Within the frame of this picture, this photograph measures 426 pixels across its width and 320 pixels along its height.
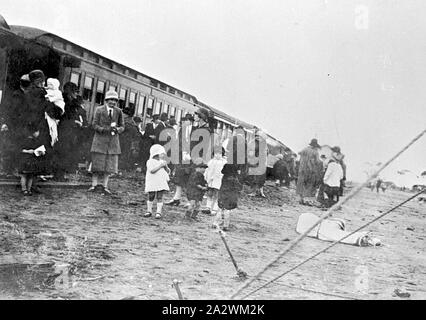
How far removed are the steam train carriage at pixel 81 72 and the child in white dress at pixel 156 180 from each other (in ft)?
8.05

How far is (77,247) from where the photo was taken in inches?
136

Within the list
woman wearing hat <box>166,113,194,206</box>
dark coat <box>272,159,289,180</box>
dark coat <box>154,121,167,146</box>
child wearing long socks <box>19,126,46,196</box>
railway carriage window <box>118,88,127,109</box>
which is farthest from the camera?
dark coat <box>272,159,289,180</box>

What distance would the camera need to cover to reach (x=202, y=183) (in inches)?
206

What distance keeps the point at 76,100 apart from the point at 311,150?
468 cm

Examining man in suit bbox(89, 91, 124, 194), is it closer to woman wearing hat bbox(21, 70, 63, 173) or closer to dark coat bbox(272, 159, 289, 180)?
woman wearing hat bbox(21, 70, 63, 173)

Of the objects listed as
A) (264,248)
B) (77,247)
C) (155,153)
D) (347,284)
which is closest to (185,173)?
(155,153)

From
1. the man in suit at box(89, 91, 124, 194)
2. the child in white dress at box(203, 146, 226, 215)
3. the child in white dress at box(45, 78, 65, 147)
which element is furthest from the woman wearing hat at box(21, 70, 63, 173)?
the child in white dress at box(203, 146, 226, 215)

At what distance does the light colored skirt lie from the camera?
541 cm

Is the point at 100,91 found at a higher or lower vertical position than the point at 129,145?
higher

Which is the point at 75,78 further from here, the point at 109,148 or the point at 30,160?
the point at 30,160

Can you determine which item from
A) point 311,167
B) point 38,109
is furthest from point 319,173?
point 38,109

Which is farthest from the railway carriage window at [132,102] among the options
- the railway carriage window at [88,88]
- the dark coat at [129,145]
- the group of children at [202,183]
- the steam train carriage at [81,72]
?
the group of children at [202,183]

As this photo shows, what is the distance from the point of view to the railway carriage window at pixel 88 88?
766 cm

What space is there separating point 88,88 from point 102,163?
9.47ft
